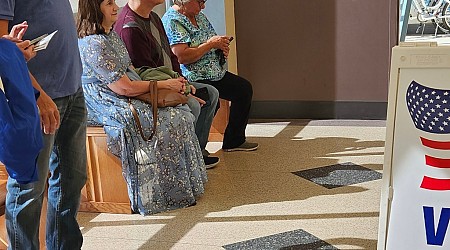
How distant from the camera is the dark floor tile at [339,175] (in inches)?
134

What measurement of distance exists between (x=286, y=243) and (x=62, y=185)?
102 centimetres

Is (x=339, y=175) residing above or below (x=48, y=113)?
below

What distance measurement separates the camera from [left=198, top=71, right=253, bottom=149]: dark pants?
408 centimetres

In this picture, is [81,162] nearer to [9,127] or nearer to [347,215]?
[9,127]

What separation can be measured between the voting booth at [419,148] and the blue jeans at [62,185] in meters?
1.07

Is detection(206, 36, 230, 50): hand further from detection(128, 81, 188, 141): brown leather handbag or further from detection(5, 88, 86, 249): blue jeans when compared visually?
detection(5, 88, 86, 249): blue jeans

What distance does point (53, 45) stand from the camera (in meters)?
1.98

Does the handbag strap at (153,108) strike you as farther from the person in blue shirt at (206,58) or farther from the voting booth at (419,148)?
the voting booth at (419,148)

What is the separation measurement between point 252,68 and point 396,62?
3.23 m

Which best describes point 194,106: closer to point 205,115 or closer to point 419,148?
point 205,115

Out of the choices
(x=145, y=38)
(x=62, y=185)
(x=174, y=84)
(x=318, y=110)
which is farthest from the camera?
(x=318, y=110)

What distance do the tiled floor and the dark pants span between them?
0.13 m

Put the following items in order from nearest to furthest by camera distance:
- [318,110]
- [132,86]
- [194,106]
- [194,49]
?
[132,86]
[194,106]
[194,49]
[318,110]

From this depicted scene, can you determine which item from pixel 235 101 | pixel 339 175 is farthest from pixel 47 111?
pixel 235 101
